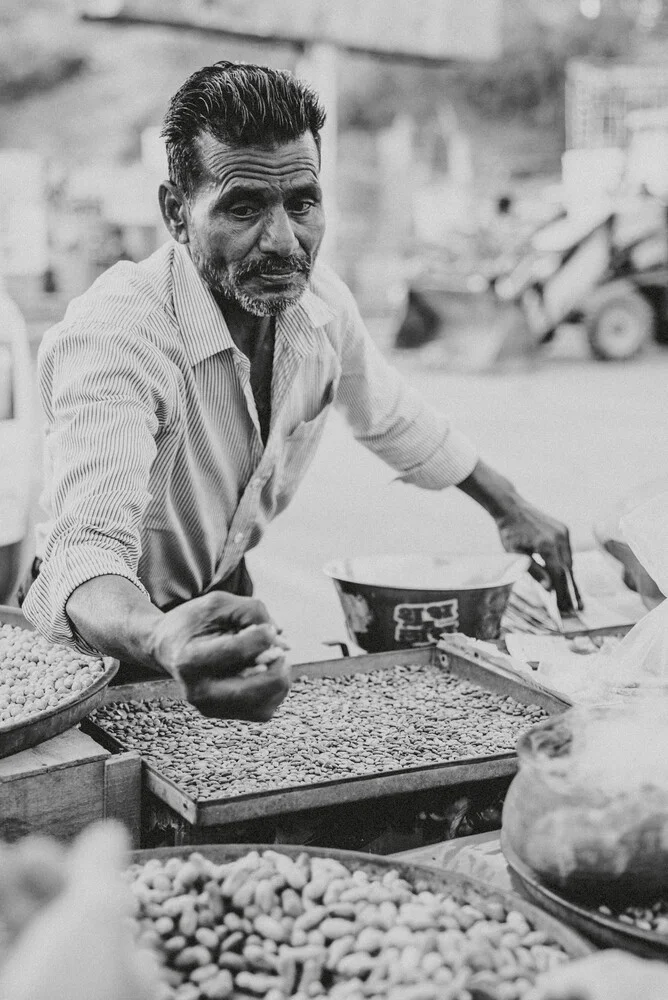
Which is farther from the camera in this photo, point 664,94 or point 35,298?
point 664,94

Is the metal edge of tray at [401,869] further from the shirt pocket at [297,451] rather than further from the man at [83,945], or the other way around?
the shirt pocket at [297,451]

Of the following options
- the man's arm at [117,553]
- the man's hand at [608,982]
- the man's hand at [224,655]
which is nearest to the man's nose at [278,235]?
the man's arm at [117,553]

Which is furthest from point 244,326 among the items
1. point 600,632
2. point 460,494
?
point 460,494

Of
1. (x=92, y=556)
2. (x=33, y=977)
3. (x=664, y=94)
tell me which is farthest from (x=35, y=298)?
(x=33, y=977)

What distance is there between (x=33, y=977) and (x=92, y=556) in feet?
2.83

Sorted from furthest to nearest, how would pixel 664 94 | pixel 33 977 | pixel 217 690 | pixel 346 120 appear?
pixel 346 120 → pixel 664 94 → pixel 217 690 → pixel 33 977

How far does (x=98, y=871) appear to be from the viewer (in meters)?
0.92

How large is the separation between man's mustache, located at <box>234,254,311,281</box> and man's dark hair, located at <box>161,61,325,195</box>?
0.18 m

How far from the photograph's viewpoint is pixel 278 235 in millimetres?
2037

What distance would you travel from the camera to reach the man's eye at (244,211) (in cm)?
205

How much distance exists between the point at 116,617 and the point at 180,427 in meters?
0.69

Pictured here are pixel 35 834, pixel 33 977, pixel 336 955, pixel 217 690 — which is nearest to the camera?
pixel 33 977

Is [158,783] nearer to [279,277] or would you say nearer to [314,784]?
[314,784]

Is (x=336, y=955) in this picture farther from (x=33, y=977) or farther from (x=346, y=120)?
(x=346, y=120)
